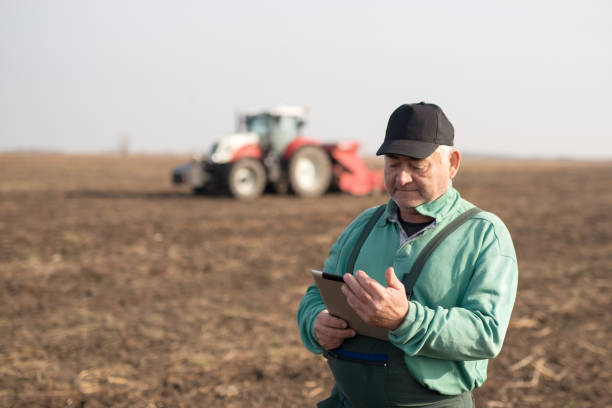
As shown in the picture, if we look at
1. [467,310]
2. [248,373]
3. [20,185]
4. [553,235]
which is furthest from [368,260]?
[20,185]

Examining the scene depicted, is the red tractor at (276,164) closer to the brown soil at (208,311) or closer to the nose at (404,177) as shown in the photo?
the brown soil at (208,311)

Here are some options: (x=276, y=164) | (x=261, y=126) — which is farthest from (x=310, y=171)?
(x=261, y=126)

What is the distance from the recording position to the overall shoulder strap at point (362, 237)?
2.14 m

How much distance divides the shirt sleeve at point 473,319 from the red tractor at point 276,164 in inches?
488

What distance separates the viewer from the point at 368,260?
2.08m

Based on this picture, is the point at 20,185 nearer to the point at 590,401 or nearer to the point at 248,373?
the point at 248,373

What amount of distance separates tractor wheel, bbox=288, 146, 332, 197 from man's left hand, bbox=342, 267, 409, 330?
13.0 metres

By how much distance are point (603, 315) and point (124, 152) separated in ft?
345

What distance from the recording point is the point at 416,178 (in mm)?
1999

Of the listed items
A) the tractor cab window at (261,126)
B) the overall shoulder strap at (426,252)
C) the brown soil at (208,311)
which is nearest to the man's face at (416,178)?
the overall shoulder strap at (426,252)

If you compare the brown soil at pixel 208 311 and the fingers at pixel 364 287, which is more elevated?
the fingers at pixel 364 287

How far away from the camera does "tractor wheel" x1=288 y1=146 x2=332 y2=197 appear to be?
48.9 feet

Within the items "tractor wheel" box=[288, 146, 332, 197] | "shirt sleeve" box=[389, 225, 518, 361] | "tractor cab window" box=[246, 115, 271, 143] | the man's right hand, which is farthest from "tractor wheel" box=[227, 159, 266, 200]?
"shirt sleeve" box=[389, 225, 518, 361]

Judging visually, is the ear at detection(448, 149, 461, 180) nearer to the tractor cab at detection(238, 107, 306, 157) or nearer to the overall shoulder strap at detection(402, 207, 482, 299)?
the overall shoulder strap at detection(402, 207, 482, 299)
